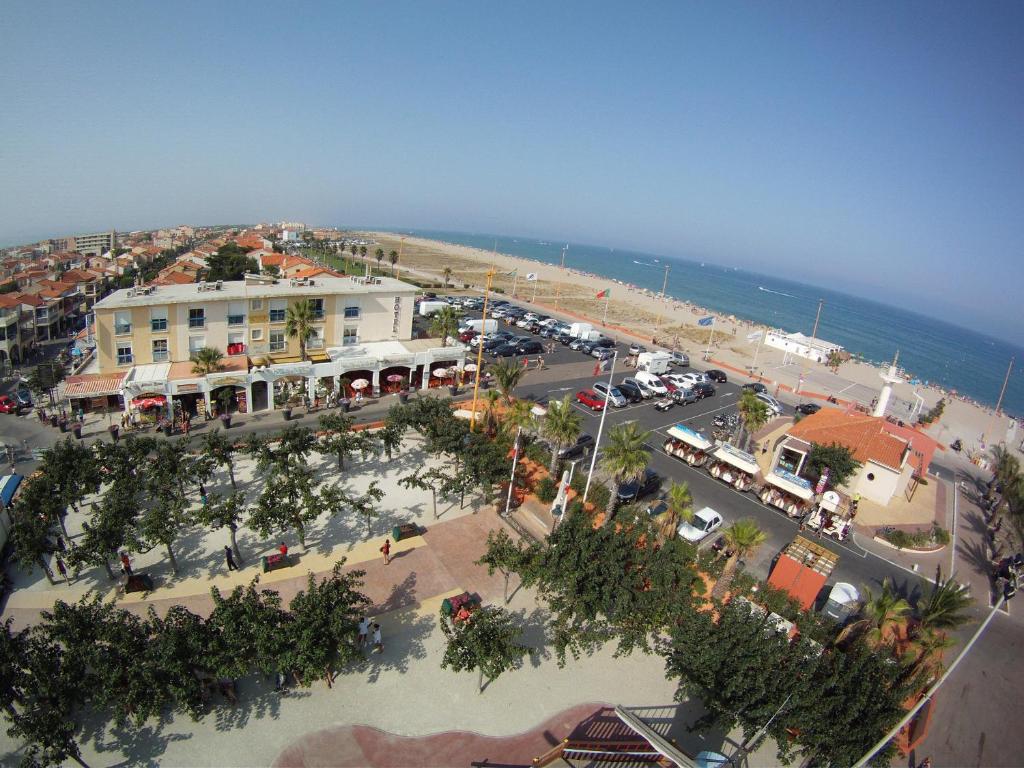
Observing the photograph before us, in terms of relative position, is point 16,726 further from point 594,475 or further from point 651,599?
point 594,475

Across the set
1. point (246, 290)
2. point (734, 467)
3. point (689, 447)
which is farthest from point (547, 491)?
point (246, 290)

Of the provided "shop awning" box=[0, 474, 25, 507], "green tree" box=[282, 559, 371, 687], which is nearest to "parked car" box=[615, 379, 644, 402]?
"green tree" box=[282, 559, 371, 687]

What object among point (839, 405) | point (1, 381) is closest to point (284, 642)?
point (1, 381)

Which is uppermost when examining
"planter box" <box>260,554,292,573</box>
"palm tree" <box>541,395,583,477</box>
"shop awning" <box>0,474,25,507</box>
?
"palm tree" <box>541,395,583,477</box>

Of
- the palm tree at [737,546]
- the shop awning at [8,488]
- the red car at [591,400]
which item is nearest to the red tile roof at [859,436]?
the red car at [591,400]

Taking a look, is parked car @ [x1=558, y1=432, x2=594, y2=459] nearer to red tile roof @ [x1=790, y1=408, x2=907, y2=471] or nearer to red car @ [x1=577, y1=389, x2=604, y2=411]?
red car @ [x1=577, y1=389, x2=604, y2=411]

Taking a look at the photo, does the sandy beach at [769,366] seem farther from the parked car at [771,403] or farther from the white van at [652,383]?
the white van at [652,383]

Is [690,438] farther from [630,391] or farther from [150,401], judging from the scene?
[150,401]
